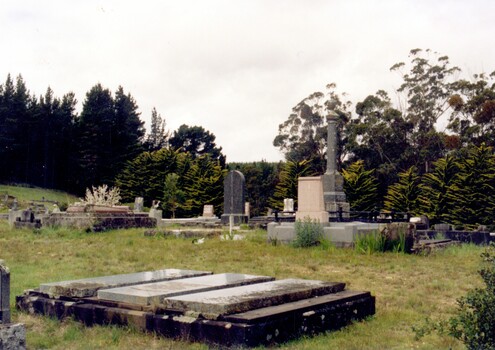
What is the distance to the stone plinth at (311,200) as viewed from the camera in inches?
666

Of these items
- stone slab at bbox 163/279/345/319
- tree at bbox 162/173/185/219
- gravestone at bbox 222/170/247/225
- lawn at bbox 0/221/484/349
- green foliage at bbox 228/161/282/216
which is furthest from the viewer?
green foliage at bbox 228/161/282/216

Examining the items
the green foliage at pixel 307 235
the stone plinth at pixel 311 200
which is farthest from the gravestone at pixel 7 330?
the stone plinth at pixel 311 200

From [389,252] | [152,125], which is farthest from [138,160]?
[389,252]

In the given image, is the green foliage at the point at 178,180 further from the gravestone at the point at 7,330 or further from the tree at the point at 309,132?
the gravestone at the point at 7,330

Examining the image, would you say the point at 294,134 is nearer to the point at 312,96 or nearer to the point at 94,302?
the point at 312,96

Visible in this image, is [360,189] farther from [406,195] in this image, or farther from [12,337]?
[12,337]

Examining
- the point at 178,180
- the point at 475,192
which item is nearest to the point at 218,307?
the point at 475,192

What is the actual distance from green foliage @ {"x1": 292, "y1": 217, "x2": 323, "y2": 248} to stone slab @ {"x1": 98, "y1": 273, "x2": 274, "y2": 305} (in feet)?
22.8

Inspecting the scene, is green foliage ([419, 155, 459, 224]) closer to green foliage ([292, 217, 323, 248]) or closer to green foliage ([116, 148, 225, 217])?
green foliage ([116, 148, 225, 217])

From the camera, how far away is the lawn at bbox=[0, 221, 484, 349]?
5840 mm

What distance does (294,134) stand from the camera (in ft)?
165

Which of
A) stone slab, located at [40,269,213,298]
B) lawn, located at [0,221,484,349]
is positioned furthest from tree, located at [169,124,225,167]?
stone slab, located at [40,269,213,298]

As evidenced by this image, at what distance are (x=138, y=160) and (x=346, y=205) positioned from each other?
27.5m

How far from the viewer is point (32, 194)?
153ft
